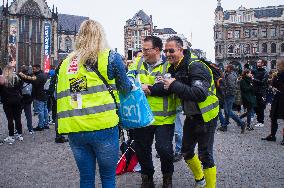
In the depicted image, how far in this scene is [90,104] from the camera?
2947 millimetres

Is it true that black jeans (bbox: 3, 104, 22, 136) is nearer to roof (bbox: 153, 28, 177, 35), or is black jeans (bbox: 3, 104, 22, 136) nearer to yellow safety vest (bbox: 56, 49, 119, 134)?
yellow safety vest (bbox: 56, 49, 119, 134)

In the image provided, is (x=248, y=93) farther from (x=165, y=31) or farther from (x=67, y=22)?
(x=67, y=22)

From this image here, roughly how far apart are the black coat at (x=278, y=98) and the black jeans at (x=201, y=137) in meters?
5.01

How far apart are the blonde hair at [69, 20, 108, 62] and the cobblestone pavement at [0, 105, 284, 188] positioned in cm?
249

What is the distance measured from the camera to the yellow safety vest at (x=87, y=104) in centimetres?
294

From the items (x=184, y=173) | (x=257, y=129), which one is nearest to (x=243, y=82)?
(x=257, y=129)

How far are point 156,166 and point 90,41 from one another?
3.65m

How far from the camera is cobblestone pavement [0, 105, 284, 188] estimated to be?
16.9 feet

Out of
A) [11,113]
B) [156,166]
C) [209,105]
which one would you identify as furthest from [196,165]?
[11,113]

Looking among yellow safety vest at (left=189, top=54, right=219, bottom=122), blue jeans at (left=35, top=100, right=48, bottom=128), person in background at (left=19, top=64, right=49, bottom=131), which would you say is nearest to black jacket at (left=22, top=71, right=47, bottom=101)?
person in background at (left=19, top=64, right=49, bottom=131)

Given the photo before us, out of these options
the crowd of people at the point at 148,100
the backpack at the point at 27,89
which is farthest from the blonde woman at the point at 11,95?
the backpack at the point at 27,89

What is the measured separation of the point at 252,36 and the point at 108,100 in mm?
68100

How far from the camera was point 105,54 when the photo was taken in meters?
3.04

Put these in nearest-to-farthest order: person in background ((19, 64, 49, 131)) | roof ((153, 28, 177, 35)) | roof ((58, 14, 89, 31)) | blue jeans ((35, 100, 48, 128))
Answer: person in background ((19, 64, 49, 131))
blue jeans ((35, 100, 48, 128))
roof ((58, 14, 89, 31))
roof ((153, 28, 177, 35))
